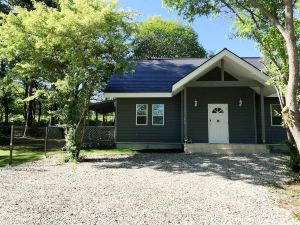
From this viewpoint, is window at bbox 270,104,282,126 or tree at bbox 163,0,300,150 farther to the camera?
window at bbox 270,104,282,126

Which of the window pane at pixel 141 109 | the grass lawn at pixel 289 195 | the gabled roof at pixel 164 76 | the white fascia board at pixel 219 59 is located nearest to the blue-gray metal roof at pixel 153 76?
the gabled roof at pixel 164 76

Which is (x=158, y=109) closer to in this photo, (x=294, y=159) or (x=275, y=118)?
(x=275, y=118)

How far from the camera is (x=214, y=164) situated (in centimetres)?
1300

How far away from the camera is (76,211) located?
6.65m

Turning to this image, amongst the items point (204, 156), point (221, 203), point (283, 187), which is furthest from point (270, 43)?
point (204, 156)

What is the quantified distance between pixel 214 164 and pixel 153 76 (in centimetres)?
860

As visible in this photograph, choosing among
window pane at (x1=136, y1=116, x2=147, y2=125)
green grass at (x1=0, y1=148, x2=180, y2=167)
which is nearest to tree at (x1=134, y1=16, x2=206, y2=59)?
window pane at (x1=136, y1=116, x2=147, y2=125)

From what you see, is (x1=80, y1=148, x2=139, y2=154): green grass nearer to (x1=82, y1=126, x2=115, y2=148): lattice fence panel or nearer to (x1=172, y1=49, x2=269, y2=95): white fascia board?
(x1=82, y1=126, x2=115, y2=148): lattice fence panel

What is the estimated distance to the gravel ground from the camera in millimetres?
6320

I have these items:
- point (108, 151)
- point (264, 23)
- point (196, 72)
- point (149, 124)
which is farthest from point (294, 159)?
point (108, 151)

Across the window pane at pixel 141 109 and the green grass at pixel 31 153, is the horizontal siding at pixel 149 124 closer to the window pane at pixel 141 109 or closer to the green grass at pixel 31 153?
the window pane at pixel 141 109

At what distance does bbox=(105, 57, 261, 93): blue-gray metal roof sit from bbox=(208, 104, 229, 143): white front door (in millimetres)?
2638

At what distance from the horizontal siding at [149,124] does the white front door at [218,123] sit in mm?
1808

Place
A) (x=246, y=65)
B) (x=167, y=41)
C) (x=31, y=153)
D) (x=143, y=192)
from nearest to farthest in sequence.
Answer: (x=143, y=192) < (x=246, y=65) < (x=31, y=153) < (x=167, y=41)
